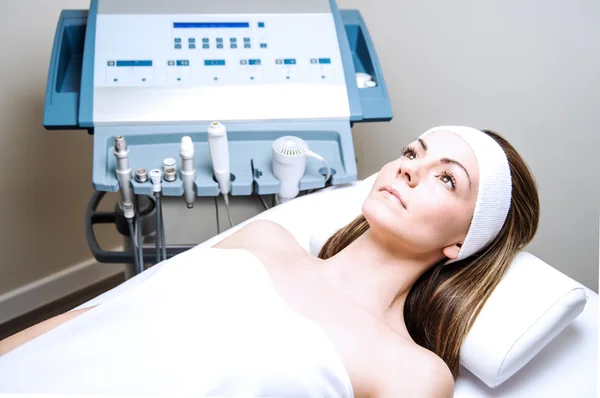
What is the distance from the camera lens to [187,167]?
52.4 inches

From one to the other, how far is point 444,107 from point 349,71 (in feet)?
1.61

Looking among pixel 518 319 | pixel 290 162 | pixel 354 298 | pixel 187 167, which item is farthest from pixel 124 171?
pixel 518 319

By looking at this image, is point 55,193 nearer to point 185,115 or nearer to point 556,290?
point 185,115

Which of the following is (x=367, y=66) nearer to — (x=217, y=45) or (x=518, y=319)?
(x=217, y=45)

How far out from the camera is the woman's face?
3.66 feet

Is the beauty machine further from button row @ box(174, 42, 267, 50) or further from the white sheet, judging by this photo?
the white sheet

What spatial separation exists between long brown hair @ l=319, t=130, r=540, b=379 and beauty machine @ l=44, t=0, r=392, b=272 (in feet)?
1.09

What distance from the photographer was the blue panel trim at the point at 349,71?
4.78 ft

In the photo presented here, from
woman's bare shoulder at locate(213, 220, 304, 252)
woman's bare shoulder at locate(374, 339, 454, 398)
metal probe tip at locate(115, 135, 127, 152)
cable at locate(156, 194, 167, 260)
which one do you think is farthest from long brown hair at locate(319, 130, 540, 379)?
metal probe tip at locate(115, 135, 127, 152)

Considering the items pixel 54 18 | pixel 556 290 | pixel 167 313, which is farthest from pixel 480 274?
pixel 54 18

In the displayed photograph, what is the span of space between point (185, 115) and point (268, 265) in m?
0.46

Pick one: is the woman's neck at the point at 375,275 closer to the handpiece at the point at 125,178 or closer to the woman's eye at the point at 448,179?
the woman's eye at the point at 448,179

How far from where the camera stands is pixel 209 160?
1416 millimetres

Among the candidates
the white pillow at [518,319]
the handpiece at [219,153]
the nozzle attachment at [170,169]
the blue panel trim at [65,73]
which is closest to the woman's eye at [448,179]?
the white pillow at [518,319]
